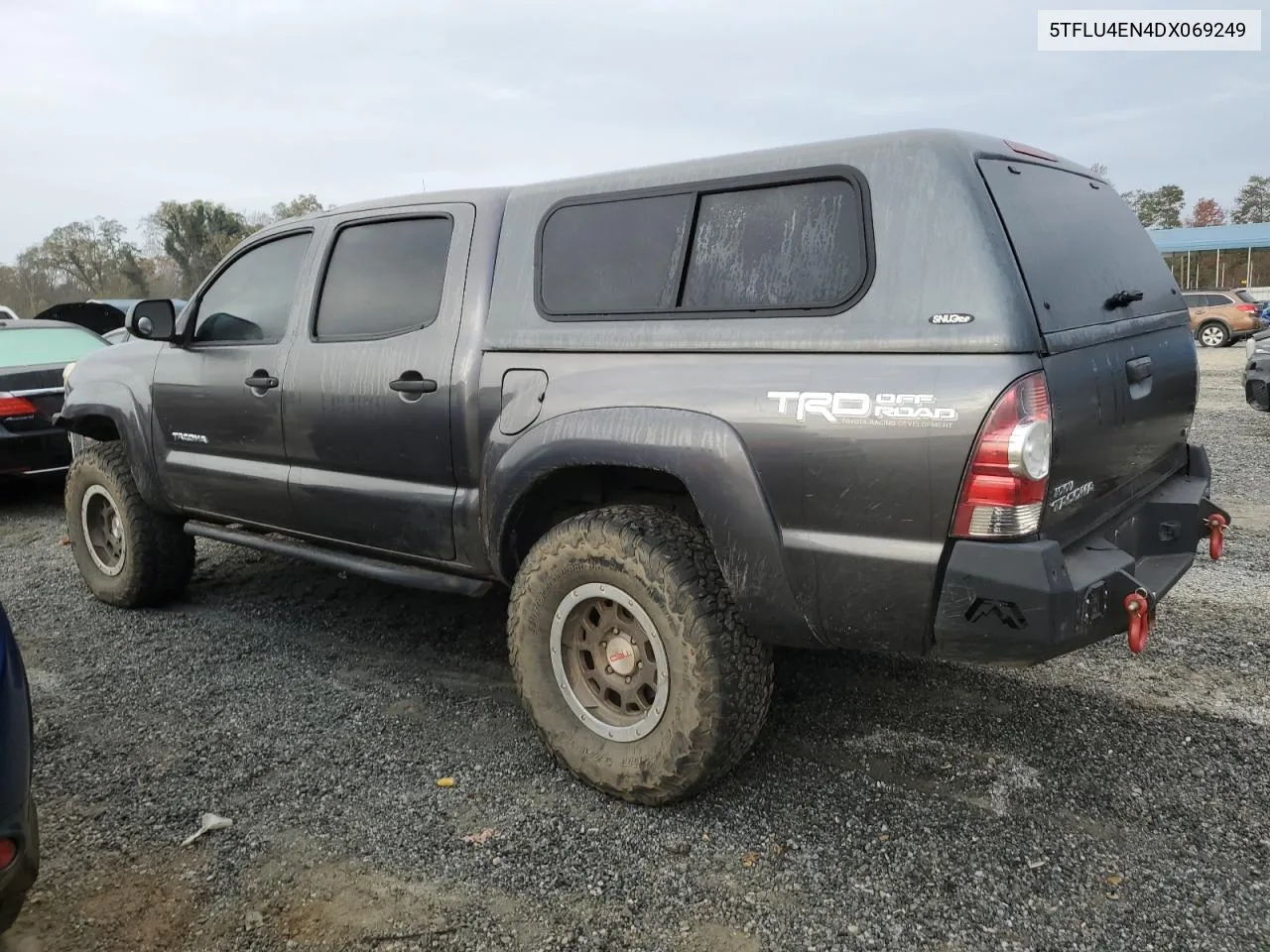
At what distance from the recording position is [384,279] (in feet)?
11.8

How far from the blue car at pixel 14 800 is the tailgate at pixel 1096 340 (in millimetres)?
2423

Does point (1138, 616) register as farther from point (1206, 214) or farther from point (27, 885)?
point (1206, 214)

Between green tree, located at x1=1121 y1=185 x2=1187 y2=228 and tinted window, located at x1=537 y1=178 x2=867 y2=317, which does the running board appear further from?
green tree, located at x1=1121 y1=185 x2=1187 y2=228

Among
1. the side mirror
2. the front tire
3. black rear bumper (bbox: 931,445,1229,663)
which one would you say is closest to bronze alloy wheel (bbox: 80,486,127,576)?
the side mirror

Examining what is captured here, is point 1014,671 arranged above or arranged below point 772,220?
below

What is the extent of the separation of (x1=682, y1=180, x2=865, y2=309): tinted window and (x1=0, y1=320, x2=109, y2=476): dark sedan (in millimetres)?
6187

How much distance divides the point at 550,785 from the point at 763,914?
893 millimetres

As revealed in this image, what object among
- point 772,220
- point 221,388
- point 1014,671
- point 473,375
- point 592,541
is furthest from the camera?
point 221,388

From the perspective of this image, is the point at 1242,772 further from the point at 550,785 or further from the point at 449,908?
the point at 449,908

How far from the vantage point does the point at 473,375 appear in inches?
125

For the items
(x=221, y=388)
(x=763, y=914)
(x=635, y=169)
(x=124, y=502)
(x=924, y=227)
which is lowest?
(x=763, y=914)

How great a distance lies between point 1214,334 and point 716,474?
24.3 m

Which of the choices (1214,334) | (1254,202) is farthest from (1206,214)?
(1214,334)

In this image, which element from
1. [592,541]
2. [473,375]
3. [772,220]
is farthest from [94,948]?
[772,220]
